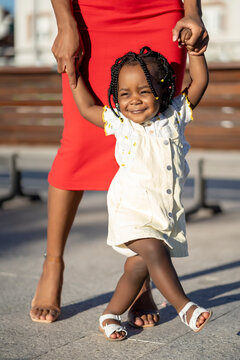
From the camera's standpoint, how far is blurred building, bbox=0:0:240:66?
2315 centimetres

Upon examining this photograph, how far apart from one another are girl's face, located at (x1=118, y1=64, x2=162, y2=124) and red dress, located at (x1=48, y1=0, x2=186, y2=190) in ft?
1.14

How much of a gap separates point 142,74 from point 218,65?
15.3 ft

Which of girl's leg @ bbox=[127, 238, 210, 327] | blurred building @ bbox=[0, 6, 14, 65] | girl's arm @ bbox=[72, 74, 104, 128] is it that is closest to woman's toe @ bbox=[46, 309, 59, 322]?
girl's leg @ bbox=[127, 238, 210, 327]

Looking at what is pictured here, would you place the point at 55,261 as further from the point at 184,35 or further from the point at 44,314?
the point at 184,35

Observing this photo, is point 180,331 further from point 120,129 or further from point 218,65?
point 218,65

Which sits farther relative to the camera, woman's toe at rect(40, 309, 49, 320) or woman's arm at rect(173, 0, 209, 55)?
woman's toe at rect(40, 309, 49, 320)

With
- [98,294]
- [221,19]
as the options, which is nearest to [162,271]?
[98,294]

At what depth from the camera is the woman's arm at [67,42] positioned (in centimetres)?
266

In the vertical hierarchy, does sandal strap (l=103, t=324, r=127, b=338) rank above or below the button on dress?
below

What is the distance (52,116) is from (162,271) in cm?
581

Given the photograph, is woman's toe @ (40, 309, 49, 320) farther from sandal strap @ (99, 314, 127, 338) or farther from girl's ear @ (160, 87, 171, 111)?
girl's ear @ (160, 87, 171, 111)

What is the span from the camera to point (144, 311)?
8.64 ft

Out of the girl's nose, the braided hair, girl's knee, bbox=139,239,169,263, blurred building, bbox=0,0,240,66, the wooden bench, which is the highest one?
the braided hair

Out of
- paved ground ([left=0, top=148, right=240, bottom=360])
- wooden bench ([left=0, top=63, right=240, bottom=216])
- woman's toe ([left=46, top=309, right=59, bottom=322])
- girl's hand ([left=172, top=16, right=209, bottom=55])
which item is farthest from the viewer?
wooden bench ([left=0, top=63, right=240, bottom=216])
